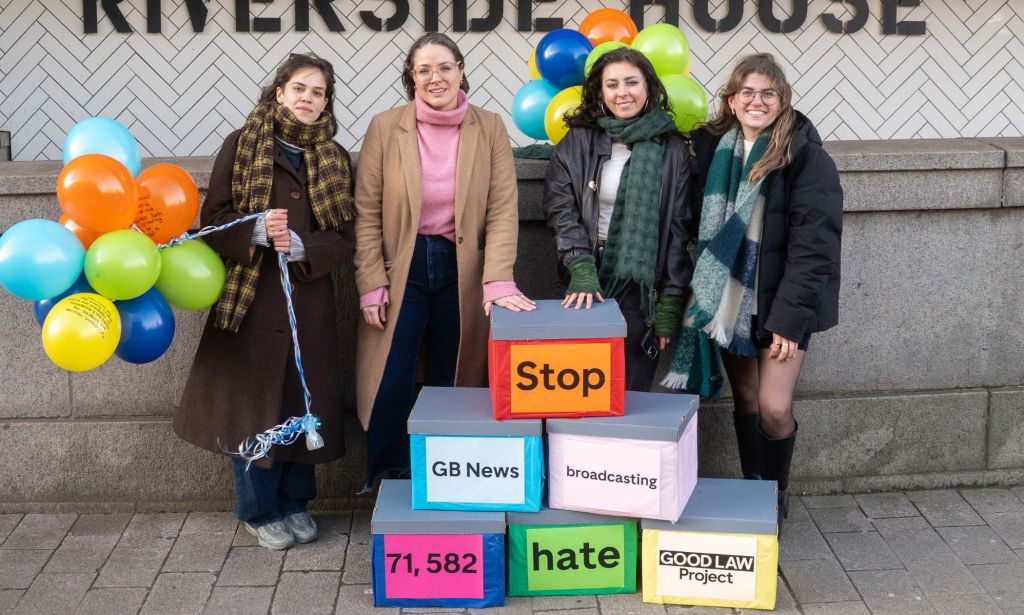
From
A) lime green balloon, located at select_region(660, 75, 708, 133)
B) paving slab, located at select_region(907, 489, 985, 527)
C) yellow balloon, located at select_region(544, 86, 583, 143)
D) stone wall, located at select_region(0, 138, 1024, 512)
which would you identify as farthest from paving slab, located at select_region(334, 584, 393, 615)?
paving slab, located at select_region(907, 489, 985, 527)

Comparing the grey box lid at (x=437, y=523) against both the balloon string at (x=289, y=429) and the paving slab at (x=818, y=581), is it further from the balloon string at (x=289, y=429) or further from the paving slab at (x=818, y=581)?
the paving slab at (x=818, y=581)

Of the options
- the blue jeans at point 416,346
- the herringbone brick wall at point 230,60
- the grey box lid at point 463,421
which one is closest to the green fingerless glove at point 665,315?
the grey box lid at point 463,421

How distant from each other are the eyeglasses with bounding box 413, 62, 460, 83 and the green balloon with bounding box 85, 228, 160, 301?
3.95ft

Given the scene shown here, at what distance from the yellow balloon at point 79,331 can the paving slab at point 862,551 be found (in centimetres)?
286

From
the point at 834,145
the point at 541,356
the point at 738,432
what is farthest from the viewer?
the point at 834,145

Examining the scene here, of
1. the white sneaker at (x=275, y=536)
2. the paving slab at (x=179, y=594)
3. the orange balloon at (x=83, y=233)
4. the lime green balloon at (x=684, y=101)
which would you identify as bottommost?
the paving slab at (x=179, y=594)

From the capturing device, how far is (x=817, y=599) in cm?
429

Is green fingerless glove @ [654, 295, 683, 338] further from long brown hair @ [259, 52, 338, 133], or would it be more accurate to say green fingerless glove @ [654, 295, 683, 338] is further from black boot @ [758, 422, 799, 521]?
long brown hair @ [259, 52, 338, 133]

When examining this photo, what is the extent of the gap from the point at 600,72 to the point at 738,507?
1721 millimetres

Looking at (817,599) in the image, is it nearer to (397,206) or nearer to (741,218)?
(741,218)

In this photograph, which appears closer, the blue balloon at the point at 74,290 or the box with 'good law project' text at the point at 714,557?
the blue balloon at the point at 74,290

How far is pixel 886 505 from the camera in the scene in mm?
5145

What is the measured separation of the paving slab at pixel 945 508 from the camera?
496 centimetres

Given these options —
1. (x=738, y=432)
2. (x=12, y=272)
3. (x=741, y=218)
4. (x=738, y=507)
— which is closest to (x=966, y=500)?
(x=738, y=432)
